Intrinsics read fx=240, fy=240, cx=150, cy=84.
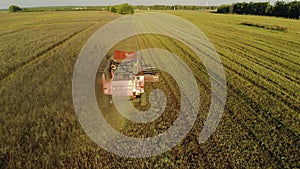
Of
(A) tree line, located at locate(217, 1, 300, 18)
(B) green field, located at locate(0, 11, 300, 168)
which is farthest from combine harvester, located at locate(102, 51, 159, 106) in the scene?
(A) tree line, located at locate(217, 1, 300, 18)

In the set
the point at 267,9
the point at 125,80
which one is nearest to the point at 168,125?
the point at 125,80

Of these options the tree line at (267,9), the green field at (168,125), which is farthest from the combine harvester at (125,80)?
the tree line at (267,9)

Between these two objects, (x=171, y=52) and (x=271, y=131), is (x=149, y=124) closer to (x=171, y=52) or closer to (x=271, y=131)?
(x=271, y=131)

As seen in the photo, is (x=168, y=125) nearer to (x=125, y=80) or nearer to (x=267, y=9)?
(x=125, y=80)

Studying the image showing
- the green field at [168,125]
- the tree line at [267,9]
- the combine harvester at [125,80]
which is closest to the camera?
A: the green field at [168,125]

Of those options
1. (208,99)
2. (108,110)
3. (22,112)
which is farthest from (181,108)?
(22,112)

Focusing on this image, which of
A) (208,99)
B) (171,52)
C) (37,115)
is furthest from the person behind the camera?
(171,52)

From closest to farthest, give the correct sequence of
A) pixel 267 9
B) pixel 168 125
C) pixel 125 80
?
1. pixel 168 125
2. pixel 125 80
3. pixel 267 9

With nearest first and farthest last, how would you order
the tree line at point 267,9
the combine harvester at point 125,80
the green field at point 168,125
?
the green field at point 168,125 < the combine harvester at point 125,80 < the tree line at point 267,9

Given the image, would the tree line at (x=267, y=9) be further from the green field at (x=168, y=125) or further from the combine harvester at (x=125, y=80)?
the combine harvester at (x=125, y=80)
